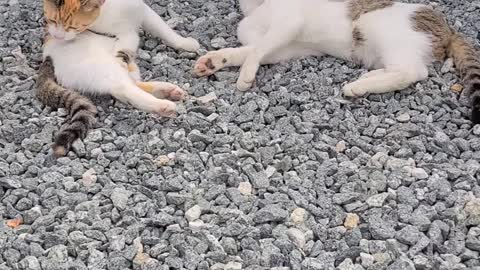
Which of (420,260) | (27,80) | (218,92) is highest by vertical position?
(420,260)

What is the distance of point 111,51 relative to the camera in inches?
140

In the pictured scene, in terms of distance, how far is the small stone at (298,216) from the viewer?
8.77 ft

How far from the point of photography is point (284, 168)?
9.77 feet

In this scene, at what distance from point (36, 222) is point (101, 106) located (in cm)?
84

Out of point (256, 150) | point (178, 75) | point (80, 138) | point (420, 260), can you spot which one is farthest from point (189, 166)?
point (420, 260)

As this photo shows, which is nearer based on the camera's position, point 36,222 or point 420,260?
point 420,260

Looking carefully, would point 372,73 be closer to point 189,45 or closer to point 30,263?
point 189,45

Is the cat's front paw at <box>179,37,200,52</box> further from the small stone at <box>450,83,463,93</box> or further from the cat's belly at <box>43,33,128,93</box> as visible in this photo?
the small stone at <box>450,83,463,93</box>

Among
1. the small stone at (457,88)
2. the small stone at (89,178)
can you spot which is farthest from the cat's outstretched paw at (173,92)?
the small stone at (457,88)

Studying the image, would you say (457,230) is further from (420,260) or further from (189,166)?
(189,166)

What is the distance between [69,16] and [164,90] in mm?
564

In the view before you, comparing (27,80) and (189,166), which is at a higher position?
(189,166)

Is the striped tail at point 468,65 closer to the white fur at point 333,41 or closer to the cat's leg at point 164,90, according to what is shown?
the white fur at point 333,41

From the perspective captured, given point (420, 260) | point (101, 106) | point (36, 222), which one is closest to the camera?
point (420, 260)
